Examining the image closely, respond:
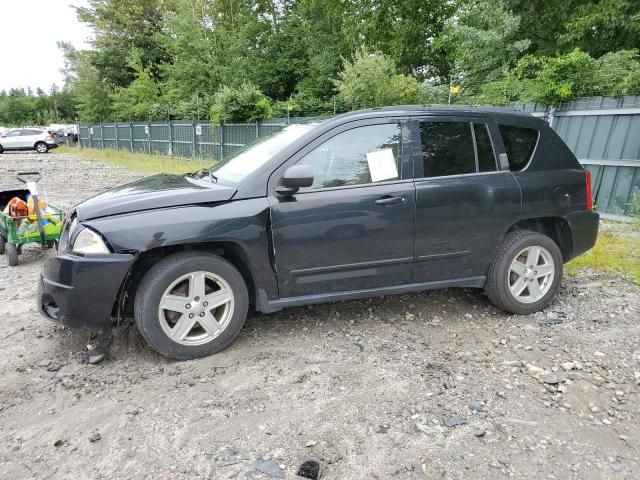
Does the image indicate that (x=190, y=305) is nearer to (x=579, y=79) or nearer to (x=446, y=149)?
(x=446, y=149)

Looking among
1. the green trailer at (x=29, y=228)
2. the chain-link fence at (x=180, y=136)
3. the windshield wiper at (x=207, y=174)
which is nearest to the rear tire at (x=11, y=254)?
the green trailer at (x=29, y=228)

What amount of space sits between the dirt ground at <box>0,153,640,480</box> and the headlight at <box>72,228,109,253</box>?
0.84m

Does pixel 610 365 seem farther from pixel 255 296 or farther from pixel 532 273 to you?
pixel 255 296

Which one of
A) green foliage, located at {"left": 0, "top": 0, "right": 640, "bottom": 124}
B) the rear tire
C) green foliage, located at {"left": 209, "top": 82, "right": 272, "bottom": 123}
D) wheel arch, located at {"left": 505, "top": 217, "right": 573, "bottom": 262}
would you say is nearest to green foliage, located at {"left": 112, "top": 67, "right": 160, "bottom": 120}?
green foliage, located at {"left": 0, "top": 0, "right": 640, "bottom": 124}

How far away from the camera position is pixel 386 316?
13.8 feet

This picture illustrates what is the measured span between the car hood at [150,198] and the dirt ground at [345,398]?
105 cm

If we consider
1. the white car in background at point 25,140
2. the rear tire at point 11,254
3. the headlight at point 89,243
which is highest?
the headlight at point 89,243

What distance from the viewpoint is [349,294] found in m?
3.70

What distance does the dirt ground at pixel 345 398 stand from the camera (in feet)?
7.95

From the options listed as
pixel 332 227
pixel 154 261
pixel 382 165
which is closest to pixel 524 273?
pixel 382 165

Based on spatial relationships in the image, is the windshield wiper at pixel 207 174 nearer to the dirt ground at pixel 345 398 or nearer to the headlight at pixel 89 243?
the headlight at pixel 89 243

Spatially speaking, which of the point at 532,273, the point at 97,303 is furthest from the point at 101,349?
the point at 532,273

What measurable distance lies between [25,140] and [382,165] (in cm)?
3252

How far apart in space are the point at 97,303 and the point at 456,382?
95.9 inches
